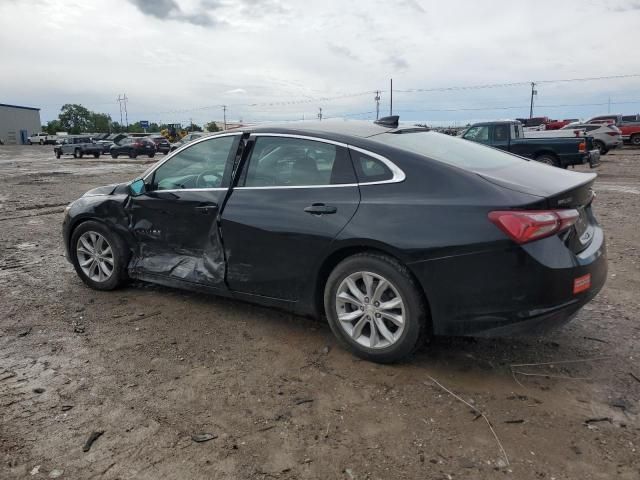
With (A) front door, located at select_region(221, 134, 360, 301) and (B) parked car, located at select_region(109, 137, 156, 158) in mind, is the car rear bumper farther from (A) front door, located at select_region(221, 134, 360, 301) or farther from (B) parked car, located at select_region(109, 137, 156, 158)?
(B) parked car, located at select_region(109, 137, 156, 158)

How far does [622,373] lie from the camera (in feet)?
10.7

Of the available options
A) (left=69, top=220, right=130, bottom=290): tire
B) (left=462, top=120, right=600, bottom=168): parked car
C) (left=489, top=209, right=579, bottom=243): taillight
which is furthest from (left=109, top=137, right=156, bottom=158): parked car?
(left=489, top=209, right=579, bottom=243): taillight

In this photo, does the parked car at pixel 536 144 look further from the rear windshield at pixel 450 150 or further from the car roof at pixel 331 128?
the car roof at pixel 331 128

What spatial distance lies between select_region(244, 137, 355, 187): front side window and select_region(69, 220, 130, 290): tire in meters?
1.63

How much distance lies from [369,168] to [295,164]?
63 cm

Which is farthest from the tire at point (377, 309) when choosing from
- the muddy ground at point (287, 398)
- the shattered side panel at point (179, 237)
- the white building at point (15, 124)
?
the white building at point (15, 124)

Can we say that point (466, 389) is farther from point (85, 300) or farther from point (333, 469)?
point (85, 300)

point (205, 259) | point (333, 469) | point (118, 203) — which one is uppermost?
point (118, 203)

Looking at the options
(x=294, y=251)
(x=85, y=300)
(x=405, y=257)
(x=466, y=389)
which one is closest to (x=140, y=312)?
(x=85, y=300)

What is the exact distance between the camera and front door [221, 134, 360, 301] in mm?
3537

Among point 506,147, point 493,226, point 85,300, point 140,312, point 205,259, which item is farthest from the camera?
point 506,147

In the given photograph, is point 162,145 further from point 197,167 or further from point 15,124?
point 15,124

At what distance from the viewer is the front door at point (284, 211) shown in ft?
11.6

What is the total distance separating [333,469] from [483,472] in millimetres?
699
